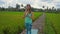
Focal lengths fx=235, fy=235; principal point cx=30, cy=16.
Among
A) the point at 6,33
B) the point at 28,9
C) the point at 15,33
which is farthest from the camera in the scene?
the point at 15,33

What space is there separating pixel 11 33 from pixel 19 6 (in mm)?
101159

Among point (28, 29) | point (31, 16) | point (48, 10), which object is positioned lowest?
point (48, 10)

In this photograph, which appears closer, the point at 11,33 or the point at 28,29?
the point at 28,29

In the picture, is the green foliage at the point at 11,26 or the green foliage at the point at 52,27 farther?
the green foliage at the point at 52,27

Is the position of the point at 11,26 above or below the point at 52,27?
above

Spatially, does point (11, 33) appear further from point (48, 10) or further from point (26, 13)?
point (48, 10)

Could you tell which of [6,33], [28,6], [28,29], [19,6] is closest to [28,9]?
[28,6]

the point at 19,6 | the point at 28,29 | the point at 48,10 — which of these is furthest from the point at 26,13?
the point at 48,10

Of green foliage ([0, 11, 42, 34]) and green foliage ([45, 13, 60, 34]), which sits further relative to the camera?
green foliage ([45, 13, 60, 34])

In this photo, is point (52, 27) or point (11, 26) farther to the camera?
point (52, 27)

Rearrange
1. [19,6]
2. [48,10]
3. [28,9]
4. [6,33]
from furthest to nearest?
[48,10] → [19,6] → [6,33] → [28,9]

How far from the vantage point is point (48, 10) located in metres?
146

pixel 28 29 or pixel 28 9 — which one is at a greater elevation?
pixel 28 9

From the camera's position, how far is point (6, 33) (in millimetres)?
14266
